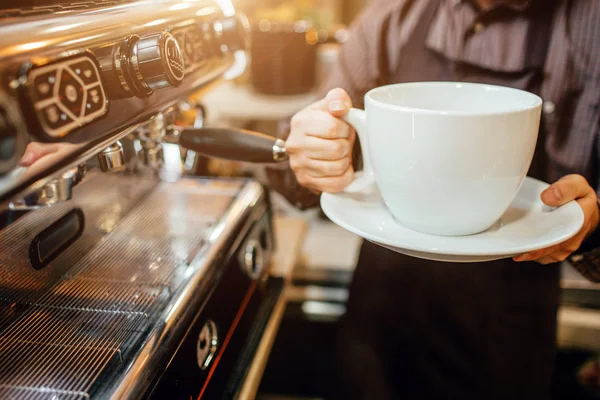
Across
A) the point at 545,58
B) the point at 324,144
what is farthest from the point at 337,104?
the point at 545,58

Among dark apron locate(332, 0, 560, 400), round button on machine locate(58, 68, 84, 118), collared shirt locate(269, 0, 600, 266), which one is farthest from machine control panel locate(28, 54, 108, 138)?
dark apron locate(332, 0, 560, 400)

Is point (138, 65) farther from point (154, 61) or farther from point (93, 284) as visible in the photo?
point (93, 284)

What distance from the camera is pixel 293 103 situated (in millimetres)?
1143

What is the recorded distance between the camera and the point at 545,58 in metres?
Answer: 0.67

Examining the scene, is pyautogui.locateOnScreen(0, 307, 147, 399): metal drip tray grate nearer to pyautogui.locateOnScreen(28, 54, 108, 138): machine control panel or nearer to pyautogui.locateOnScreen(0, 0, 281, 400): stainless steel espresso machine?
pyautogui.locateOnScreen(0, 0, 281, 400): stainless steel espresso machine

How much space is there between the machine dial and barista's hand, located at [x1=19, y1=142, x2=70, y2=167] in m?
0.09

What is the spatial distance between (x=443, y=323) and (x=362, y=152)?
15.4 inches

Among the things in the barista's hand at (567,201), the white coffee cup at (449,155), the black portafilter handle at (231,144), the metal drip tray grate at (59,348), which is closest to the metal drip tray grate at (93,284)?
the metal drip tray grate at (59,348)

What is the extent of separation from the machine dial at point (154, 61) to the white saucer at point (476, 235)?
0.19 meters

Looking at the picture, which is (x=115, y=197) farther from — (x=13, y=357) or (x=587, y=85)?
(x=587, y=85)

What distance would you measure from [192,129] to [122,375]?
10.2 inches

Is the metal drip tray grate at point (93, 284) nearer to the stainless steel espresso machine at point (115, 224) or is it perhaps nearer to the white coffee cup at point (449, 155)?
the stainless steel espresso machine at point (115, 224)

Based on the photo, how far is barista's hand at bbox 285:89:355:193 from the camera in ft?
1.57

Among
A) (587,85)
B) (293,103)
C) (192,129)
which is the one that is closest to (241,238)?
(192,129)
